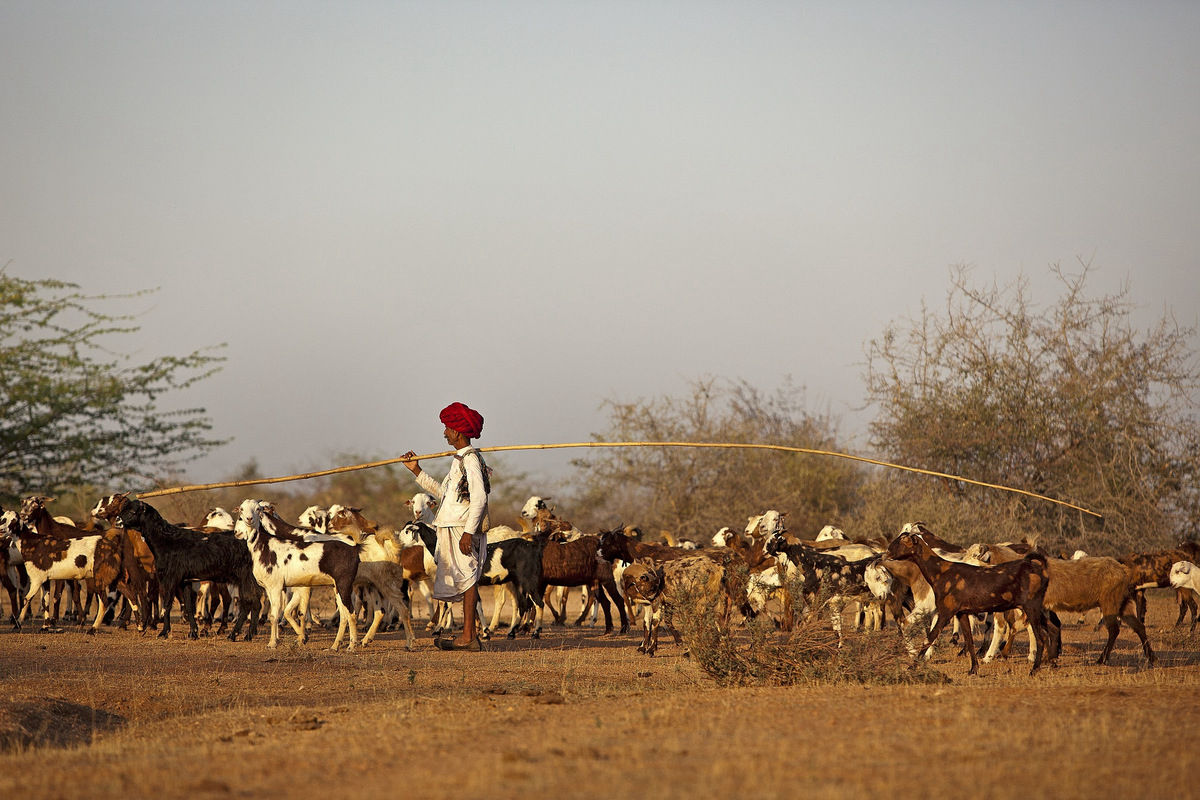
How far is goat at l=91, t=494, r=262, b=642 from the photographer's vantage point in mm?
14391

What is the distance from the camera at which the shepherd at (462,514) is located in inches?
505

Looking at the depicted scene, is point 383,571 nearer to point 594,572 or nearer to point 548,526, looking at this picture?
point 594,572

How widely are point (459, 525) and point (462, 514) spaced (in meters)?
0.14

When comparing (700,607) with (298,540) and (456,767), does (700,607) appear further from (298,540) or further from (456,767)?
(298,540)

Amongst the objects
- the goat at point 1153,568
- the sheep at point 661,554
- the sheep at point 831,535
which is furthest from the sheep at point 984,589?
the sheep at point 831,535

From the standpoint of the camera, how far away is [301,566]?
13625mm

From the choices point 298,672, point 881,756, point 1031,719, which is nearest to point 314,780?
point 881,756

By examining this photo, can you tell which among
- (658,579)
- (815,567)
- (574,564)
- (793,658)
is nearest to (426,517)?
A: (574,564)

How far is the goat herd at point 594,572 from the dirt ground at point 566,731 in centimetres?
78

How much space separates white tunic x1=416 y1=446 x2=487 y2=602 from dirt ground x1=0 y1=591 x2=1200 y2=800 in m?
1.10

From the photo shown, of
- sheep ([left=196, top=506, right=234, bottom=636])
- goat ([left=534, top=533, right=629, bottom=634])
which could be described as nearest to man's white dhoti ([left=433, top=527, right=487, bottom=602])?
goat ([left=534, top=533, right=629, bottom=634])

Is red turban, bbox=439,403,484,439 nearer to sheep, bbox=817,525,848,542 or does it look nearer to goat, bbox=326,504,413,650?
goat, bbox=326,504,413,650

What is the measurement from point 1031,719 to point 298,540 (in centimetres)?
897

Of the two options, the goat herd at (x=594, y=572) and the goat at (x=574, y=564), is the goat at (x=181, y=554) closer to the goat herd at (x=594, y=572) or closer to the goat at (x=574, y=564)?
the goat herd at (x=594, y=572)
